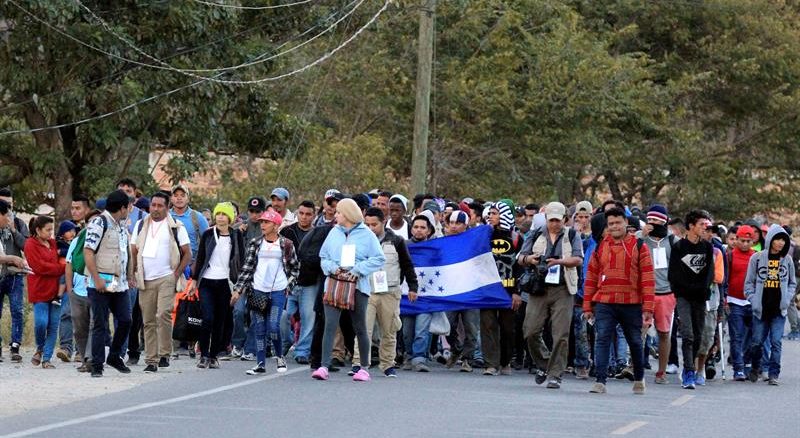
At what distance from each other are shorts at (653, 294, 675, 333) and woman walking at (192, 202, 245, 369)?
4524 mm

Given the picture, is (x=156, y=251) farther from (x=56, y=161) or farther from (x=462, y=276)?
(x=56, y=161)

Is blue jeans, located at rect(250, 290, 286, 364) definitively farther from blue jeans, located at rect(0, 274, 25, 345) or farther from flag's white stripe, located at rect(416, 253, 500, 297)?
blue jeans, located at rect(0, 274, 25, 345)

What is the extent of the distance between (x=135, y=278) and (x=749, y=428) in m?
6.73

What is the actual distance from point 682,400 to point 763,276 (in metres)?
3.43

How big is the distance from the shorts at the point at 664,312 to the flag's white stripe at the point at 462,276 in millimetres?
1942

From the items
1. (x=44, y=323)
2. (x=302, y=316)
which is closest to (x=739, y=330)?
(x=302, y=316)

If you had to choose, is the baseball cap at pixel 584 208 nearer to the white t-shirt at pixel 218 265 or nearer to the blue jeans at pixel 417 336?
the blue jeans at pixel 417 336

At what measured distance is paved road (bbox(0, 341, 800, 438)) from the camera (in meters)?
13.0

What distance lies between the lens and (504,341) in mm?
19234

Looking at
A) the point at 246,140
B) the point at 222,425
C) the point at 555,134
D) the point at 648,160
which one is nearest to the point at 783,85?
the point at 648,160

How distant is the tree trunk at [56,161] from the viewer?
2755 cm

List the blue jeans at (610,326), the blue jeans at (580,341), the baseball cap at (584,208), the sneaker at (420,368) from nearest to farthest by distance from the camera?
the blue jeans at (610,326), the sneaker at (420,368), the blue jeans at (580,341), the baseball cap at (584,208)

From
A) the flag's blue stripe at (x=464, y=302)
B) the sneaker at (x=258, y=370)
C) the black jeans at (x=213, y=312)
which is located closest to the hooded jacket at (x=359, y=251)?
the sneaker at (x=258, y=370)

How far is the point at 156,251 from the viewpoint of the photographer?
17.5 metres
